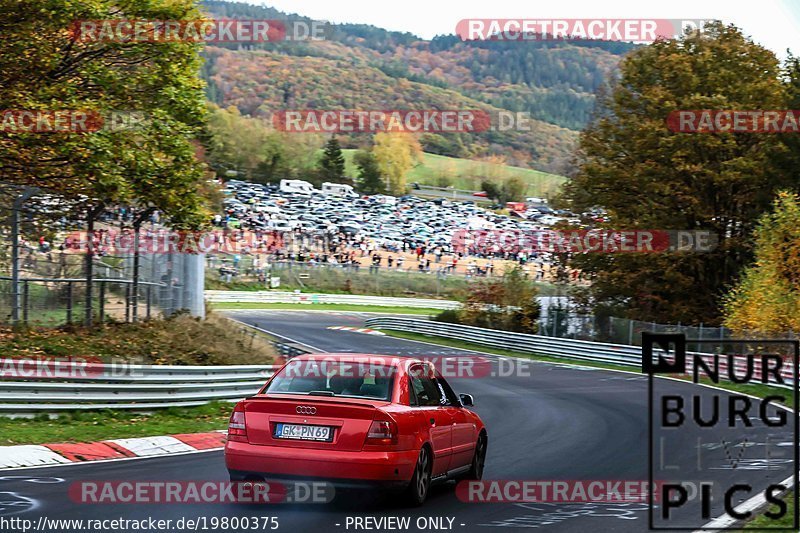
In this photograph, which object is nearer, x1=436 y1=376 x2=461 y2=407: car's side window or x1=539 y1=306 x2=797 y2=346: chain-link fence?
x1=436 y1=376 x2=461 y2=407: car's side window

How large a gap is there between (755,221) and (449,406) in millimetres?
38245

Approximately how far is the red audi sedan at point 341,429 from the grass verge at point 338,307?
50.0m

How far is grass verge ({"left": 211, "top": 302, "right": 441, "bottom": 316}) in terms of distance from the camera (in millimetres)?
62281

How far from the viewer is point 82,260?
23453mm

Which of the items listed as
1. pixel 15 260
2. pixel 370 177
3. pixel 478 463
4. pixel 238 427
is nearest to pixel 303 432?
pixel 238 427

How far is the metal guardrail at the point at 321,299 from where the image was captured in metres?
62.5

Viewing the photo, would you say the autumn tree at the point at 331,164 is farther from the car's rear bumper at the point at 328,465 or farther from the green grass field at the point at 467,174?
the car's rear bumper at the point at 328,465

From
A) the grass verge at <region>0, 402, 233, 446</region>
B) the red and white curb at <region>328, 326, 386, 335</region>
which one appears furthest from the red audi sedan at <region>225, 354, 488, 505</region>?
the red and white curb at <region>328, 326, 386, 335</region>

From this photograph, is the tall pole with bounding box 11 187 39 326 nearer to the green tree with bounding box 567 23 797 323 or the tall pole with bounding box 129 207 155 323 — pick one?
the tall pole with bounding box 129 207 155 323

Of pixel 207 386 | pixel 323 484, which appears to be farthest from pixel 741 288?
pixel 323 484

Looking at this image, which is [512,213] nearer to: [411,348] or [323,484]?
[411,348]

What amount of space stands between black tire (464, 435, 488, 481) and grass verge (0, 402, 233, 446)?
6.05 m

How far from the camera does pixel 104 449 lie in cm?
1420

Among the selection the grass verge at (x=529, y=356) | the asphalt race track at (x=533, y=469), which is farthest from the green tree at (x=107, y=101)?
the grass verge at (x=529, y=356)
